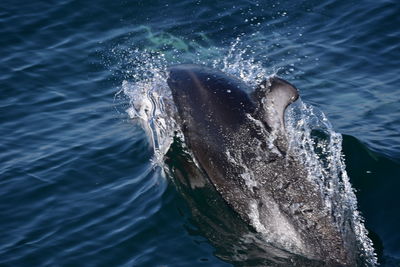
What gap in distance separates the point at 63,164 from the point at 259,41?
568 centimetres

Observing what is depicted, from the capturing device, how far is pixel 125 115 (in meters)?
13.1

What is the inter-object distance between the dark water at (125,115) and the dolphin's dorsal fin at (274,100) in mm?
1733

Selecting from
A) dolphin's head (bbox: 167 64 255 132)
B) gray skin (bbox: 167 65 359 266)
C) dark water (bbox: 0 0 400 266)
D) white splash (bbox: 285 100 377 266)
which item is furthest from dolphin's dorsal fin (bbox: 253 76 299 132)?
dark water (bbox: 0 0 400 266)

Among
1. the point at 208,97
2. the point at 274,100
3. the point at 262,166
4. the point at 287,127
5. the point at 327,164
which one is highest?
the point at 208,97

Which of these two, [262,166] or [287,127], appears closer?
[262,166]

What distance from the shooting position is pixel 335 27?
52.0 feet

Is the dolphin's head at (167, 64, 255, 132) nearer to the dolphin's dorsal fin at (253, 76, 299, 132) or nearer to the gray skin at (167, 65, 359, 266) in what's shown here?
the gray skin at (167, 65, 359, 266)

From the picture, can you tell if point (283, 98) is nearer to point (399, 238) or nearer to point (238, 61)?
point (399, 238)

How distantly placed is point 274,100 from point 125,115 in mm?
4377

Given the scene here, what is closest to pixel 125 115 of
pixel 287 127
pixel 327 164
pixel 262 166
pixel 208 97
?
pixel 208 97

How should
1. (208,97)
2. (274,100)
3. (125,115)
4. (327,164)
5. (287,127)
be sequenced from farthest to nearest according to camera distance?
1. (125,115)
2. (327,164)
3. (287,127)
4. (208,97)
5. (274,100)

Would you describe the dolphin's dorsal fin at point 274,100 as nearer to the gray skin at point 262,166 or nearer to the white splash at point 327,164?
the gray skin at point 262,166

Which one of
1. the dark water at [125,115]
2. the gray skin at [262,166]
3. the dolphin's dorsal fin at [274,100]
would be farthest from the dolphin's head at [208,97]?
the dark water at [125,115]

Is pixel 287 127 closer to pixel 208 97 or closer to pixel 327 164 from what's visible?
pixel 327 164
